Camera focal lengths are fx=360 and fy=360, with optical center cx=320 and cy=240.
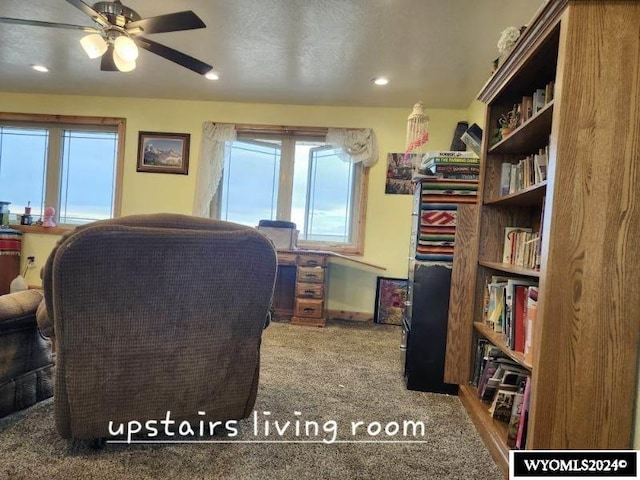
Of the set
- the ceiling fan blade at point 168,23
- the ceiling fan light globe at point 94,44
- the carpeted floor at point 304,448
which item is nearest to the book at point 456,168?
the carpeted floor at point 304,448

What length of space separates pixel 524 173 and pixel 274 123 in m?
2.97

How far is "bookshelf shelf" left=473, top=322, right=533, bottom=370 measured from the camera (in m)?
1.36

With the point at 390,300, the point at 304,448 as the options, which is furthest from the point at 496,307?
the point at 390,300

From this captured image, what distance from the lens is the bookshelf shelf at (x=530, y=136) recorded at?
136 centimetres

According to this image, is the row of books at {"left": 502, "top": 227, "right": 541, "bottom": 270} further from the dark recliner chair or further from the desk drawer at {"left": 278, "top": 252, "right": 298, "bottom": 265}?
the dark recliner chair

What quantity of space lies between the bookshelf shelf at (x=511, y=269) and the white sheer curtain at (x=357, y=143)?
7.36 ft

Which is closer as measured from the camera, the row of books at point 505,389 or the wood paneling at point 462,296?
the row of books at point 505,389

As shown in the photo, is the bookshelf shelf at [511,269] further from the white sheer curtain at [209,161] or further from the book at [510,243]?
the white sheer curtain at [209,161]

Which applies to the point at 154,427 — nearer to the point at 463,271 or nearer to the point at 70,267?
the point at 70,267

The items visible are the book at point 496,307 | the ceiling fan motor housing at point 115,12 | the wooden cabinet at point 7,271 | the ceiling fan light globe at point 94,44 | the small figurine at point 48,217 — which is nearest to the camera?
the book at point 496,307

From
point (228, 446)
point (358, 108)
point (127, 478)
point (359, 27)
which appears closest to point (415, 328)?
point (228, 446)

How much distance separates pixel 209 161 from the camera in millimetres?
4105

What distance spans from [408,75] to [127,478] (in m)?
3.27

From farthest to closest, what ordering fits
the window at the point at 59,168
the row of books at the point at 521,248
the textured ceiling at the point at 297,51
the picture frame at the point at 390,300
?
1. the window at the point at 59,168
2. the picture frame at the point at 390,300
3. the textured ceiling at the point at 297,51
4. the row of books at the point at 521,248
